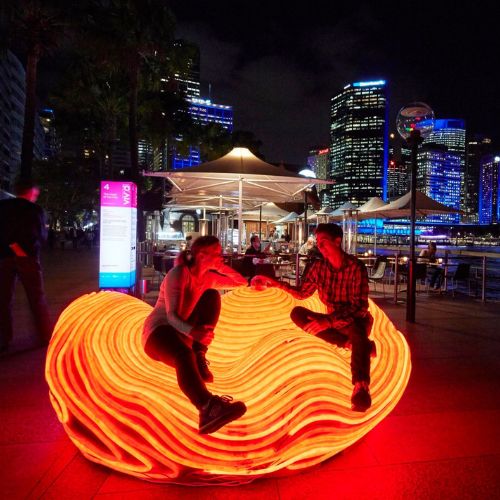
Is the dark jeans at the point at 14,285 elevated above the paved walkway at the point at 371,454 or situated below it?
above

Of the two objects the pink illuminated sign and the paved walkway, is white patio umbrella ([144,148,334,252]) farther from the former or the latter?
the paved walkway

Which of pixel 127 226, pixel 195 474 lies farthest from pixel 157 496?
pixel 127 226

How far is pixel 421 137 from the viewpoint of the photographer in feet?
28.2

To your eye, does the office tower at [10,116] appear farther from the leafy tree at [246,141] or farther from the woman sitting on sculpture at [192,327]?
the woman sitting on sculpture at [192,327]

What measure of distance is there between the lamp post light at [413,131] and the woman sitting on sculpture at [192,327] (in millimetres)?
5924

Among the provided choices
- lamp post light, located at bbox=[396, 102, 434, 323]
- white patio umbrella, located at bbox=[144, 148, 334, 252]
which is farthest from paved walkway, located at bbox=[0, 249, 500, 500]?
white patio umbrella, located at bbox=[144, 148, 334, 252]

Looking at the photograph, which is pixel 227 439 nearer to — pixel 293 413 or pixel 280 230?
pixel 293 413

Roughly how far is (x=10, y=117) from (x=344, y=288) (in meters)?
123

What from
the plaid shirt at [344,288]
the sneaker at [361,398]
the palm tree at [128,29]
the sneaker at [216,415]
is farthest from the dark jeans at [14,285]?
the palm tree at [128,29]

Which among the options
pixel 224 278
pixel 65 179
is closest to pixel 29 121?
pixel 224 278

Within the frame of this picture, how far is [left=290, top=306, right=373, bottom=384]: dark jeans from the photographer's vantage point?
10.3 ft

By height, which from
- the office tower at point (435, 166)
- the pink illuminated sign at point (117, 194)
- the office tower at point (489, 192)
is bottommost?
the pink illuminated sign at point (117, 194)

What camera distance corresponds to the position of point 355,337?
3.32m

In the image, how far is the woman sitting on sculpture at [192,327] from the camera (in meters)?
2.66
